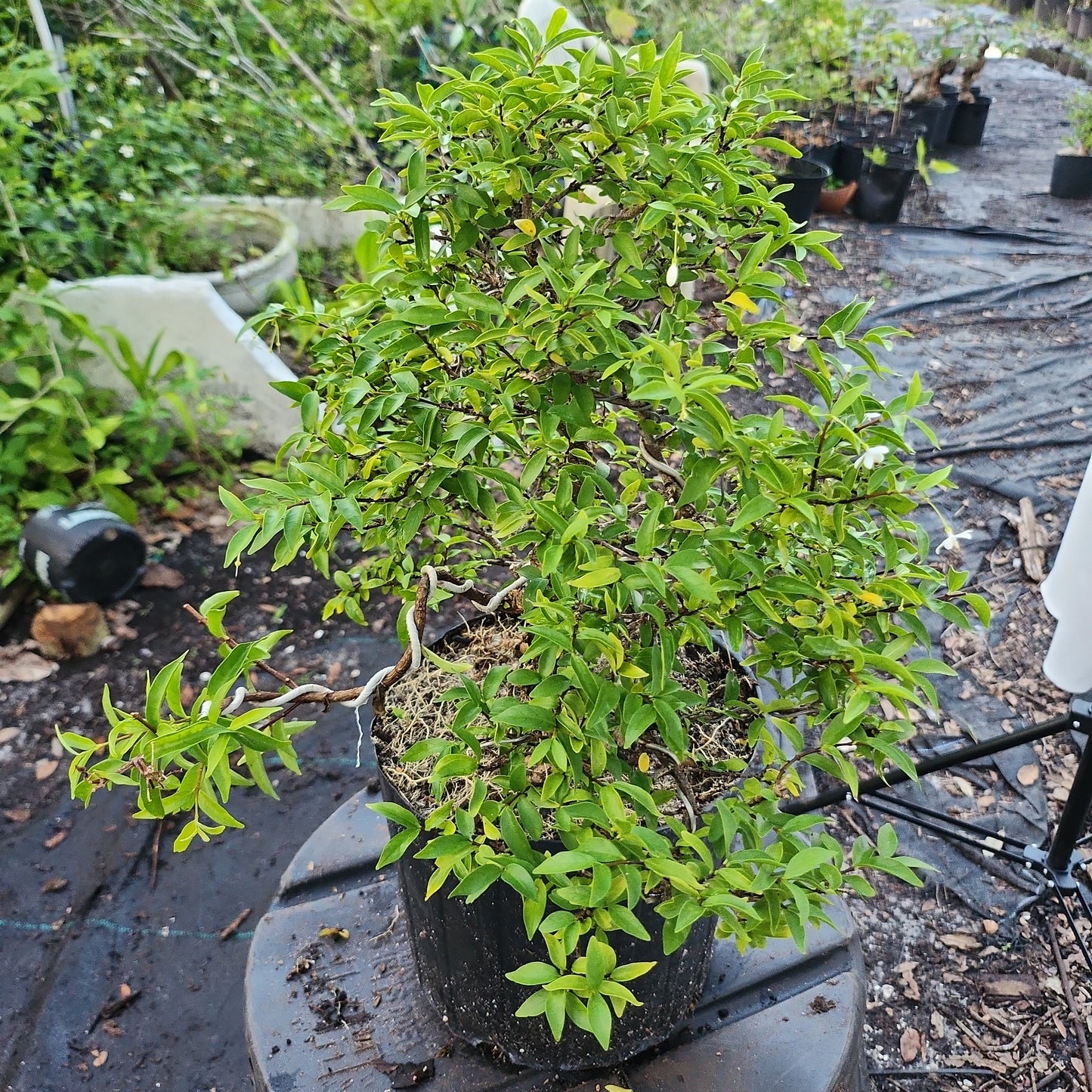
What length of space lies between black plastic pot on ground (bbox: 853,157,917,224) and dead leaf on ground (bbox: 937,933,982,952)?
503cm

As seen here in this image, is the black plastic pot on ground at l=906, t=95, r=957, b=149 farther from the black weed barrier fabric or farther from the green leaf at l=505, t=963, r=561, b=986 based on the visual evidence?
the green leaf at l=505, t=963, r=561, b=986

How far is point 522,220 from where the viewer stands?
97cm

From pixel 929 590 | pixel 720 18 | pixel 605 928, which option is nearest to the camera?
pixel 605 928

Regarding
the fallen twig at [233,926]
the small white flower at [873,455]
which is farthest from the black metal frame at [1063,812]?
the fallen twig at [233,926]

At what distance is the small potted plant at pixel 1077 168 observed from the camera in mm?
6156

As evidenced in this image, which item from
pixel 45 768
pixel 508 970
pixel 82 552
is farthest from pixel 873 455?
pixel 82 552

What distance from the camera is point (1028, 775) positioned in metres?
2.30

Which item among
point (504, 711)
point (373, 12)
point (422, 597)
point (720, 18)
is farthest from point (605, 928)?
point (720, 18)

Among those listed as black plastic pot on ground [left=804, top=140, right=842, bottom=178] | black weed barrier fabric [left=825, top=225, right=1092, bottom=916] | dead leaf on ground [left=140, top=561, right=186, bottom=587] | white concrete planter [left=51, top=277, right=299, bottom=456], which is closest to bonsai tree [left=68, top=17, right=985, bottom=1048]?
black weed barrier fabric [left=825, top=225, right=1092, bottom=916]

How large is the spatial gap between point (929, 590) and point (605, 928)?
50 cm

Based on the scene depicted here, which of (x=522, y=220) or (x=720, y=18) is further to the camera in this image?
(x=720, y=18)

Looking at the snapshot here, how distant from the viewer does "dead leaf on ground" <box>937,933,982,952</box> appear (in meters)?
1.90

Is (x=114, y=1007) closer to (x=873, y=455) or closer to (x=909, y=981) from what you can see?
(x=909, y=981)

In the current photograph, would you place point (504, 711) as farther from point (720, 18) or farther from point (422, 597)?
point (720, 18)
